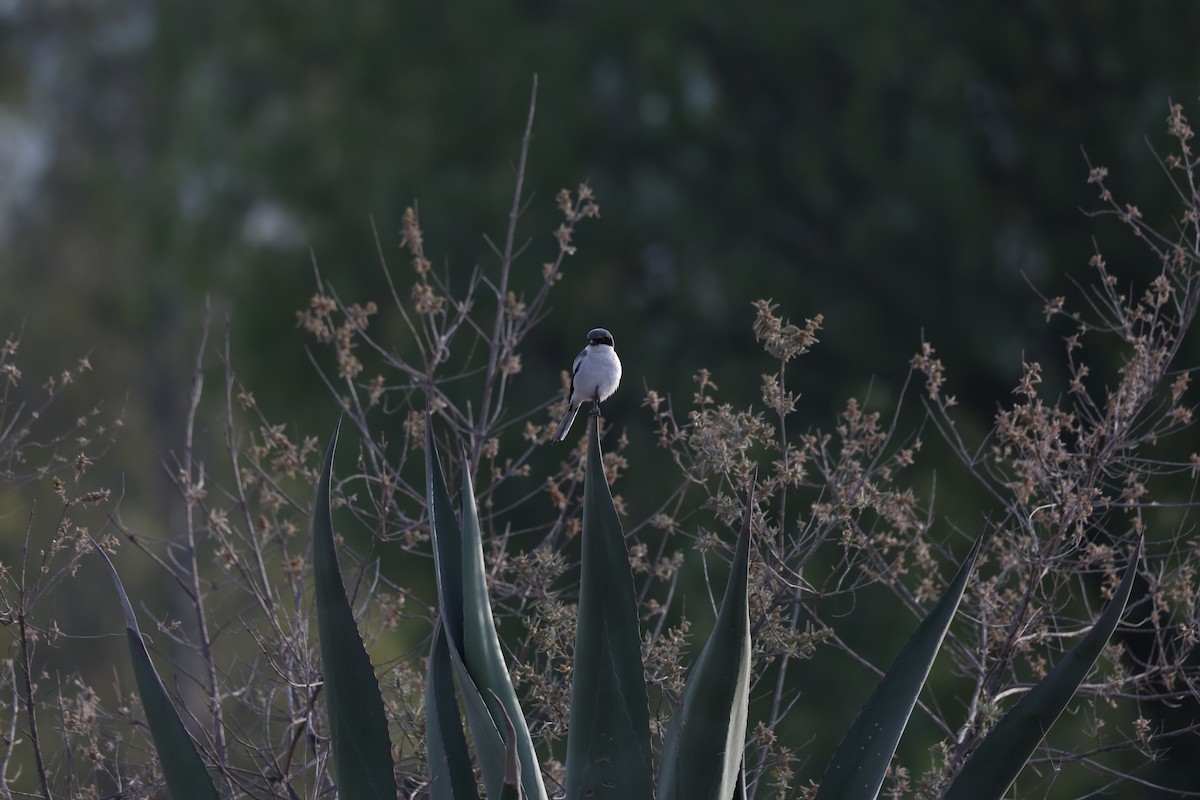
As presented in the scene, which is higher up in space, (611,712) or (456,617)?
(456,617)

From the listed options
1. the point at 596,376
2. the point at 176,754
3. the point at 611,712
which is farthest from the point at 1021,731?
the point at 596,376

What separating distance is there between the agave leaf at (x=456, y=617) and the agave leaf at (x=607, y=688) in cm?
18

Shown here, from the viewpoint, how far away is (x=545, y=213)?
1168 cm

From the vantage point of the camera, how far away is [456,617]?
A: 3.67 metres

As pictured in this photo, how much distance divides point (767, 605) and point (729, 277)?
7.40 meters

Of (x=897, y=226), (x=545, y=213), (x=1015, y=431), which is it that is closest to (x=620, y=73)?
(x=545, y=213)

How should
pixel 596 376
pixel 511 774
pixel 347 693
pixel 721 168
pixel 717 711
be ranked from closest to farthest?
pixel 511 774 → pixel 717 711 → pixel 347 693 → pixel 596 376 → pixel 721 168

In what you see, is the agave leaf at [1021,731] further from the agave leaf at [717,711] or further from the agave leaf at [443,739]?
the agave leaf at [443,739]

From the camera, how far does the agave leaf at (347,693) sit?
→ 11.2ft

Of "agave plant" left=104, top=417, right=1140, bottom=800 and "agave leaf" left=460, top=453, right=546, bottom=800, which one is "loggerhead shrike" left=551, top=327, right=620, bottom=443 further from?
"agave plant" left=104, top=417, right=1140, bottom=800

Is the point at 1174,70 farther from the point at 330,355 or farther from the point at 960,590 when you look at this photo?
the point at 960,590

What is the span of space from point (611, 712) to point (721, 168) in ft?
29.6

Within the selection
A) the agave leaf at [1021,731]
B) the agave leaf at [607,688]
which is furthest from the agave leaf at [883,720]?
the agave leaf at [607,688]

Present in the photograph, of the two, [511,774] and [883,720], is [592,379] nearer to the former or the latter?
[883,720]
